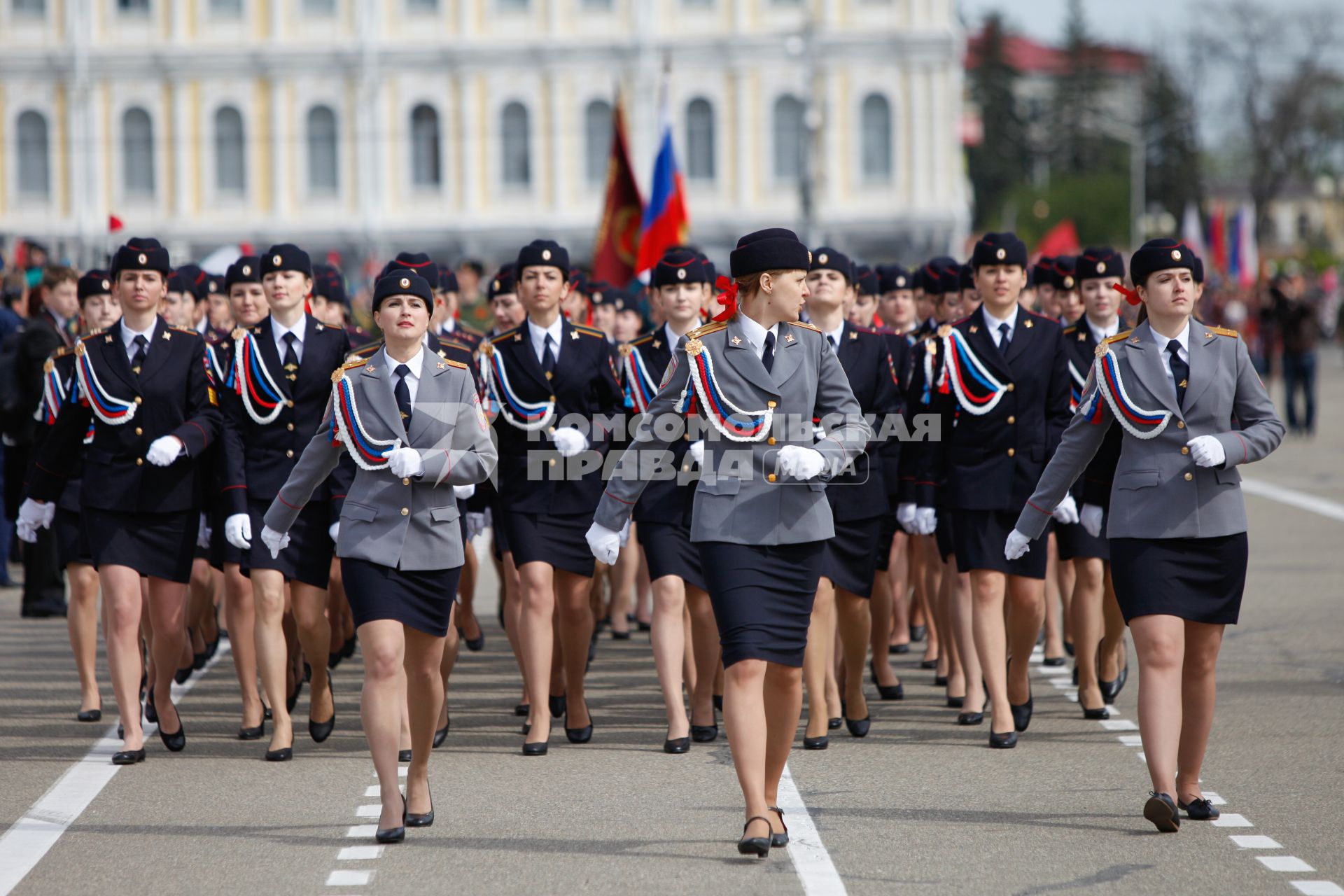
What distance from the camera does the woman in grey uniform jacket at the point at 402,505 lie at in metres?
6.89

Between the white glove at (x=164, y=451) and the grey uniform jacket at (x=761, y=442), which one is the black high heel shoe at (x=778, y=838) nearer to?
the grey uniform jacket at (x=761, y=442)

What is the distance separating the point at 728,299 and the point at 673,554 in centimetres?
236

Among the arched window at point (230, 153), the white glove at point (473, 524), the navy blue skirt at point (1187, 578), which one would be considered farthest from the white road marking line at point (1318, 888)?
the arched window at point (230, 153)

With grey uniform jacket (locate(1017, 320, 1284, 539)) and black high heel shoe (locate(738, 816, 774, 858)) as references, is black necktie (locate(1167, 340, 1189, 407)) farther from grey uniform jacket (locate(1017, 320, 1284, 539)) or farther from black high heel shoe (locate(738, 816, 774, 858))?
black high heel shoe (locate(738, 816, 774, 858))

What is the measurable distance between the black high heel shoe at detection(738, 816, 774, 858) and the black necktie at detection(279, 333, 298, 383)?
3.38 metres

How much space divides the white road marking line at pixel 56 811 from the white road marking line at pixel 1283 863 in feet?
14.0

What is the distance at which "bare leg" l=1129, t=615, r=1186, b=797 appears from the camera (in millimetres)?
6875

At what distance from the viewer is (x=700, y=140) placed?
202 ft

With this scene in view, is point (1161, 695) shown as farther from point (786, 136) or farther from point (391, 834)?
point (786, 136)

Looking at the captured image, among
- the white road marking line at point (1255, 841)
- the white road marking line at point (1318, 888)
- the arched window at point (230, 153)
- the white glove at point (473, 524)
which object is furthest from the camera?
the arched window at point (230, 153)


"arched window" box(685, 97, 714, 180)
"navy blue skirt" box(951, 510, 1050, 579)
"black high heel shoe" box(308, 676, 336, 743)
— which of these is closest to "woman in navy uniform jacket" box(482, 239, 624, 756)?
"black high heel shoe" box(308, 676, 336, 743)

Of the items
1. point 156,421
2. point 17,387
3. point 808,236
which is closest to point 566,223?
point 808,236

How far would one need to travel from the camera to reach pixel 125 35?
6191 cm

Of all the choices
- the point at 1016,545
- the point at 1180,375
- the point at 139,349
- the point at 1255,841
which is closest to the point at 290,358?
the point at 139,349
